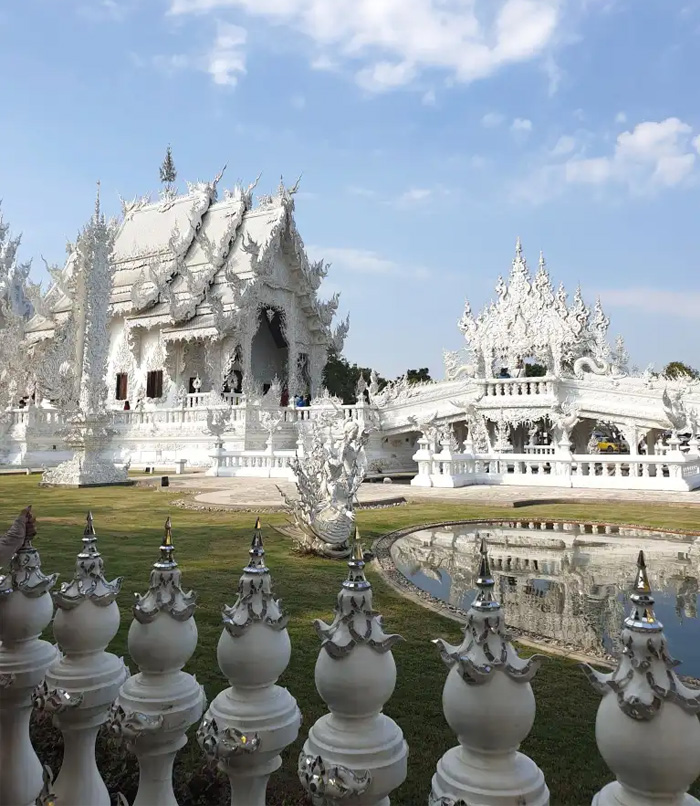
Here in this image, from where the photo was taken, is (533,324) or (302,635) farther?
(533,324)

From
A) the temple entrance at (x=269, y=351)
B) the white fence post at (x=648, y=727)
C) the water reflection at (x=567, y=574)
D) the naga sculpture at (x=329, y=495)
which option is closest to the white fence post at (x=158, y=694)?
the white fence post at (x=648, y=727)

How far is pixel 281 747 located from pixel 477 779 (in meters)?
0.53

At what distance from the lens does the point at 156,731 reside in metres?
1.64

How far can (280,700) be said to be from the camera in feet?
5.27

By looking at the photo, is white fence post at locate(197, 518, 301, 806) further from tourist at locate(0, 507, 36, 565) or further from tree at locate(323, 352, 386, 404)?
tree at locate(323, 352, 386, 404)

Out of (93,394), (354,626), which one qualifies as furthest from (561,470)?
(354,626)

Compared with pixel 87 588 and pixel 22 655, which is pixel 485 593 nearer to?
pixel 87 588

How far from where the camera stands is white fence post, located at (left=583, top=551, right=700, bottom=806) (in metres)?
1.11

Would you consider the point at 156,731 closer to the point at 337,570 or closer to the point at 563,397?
the point at 337,570

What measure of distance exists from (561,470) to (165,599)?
45.4 ft

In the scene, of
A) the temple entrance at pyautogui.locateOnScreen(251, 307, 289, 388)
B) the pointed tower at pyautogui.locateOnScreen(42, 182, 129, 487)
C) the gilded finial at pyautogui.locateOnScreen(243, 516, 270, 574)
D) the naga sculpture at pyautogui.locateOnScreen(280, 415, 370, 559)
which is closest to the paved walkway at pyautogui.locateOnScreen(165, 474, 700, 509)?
the pointed tower at pyautogui.locateOnScreen(42, 182, 129, 487)

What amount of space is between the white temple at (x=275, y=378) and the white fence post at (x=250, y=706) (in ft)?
41.9

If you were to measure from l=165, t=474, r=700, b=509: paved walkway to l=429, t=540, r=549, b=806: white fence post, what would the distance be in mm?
8489

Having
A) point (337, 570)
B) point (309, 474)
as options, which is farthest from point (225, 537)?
point (337, 570)
